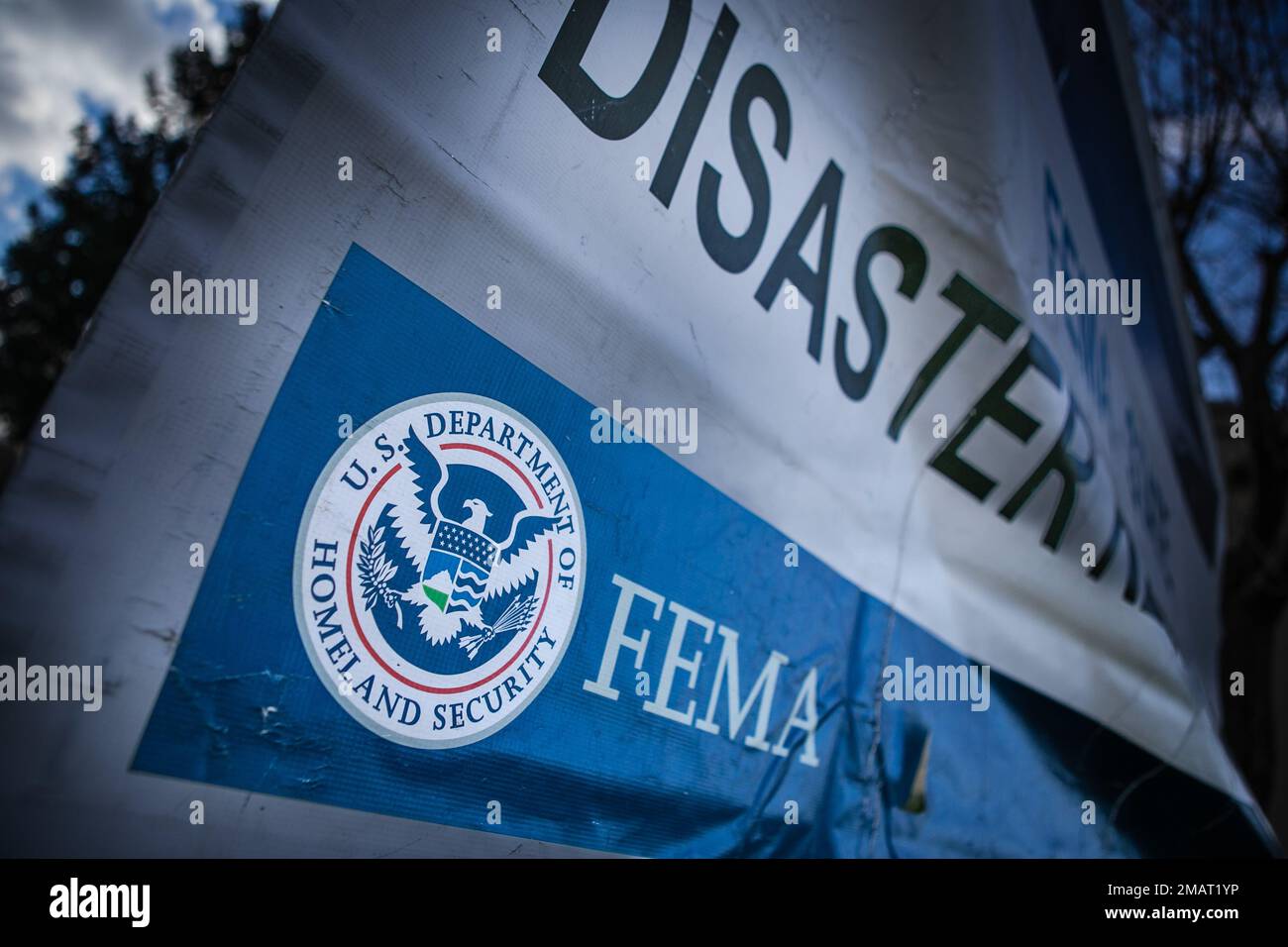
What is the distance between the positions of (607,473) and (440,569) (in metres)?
0.33

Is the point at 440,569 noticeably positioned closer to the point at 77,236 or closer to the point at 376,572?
the point at 376,572

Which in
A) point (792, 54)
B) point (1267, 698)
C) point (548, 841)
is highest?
point (1267, 698)

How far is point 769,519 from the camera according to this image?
5.88ft

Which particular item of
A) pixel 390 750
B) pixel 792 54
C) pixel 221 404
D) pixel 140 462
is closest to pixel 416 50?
pixel 221 404

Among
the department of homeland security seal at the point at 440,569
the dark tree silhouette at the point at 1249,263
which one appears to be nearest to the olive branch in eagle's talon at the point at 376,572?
the department of homeland security seal at the point at 440,569

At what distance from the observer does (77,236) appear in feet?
28.5

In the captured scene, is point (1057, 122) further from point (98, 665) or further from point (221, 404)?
point (98, 665)

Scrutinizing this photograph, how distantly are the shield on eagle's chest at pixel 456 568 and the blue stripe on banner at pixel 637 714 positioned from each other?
19cm

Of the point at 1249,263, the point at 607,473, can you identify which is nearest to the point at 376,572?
the point at 607,473

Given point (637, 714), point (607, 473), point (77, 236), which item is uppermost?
point (77, 236)

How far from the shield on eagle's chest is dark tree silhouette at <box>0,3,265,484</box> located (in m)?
8.46

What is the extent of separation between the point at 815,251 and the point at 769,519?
555 millimetres

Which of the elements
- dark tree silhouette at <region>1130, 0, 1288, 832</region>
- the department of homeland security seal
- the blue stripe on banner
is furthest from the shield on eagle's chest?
dark tree silhouette at <region>1130, 0, 1288, 832</region>

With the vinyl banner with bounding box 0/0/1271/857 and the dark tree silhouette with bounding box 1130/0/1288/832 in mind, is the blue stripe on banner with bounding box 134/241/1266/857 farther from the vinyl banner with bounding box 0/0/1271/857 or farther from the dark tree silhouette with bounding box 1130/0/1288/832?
the dark tree silhouette with bounding box 1130/0/1288/832
